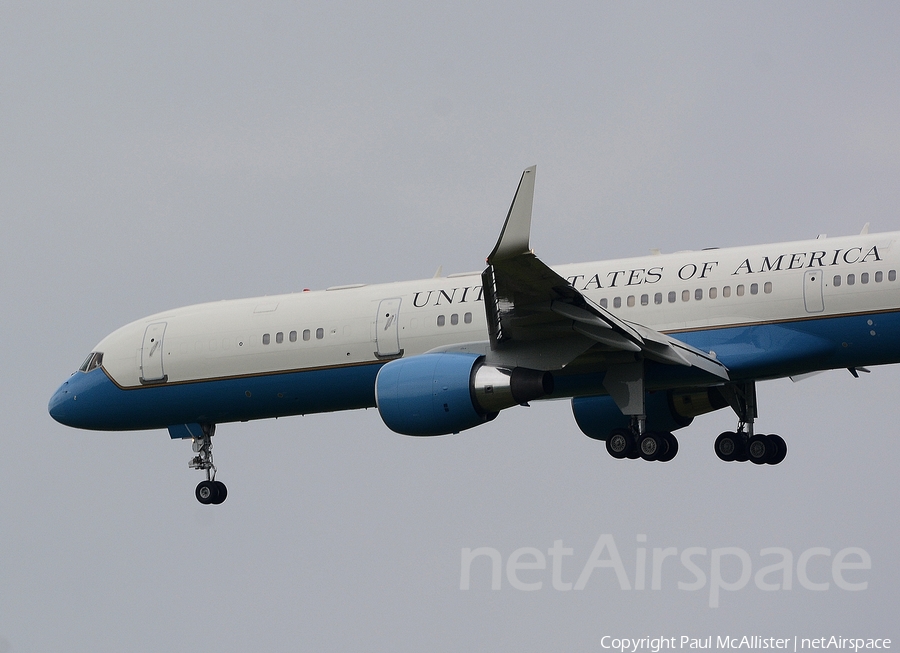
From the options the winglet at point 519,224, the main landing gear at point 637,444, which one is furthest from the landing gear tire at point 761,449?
the winglet at point 519,224

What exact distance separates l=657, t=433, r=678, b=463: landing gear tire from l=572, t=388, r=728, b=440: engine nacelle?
176 cm

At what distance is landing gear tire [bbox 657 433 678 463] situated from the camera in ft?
95.6

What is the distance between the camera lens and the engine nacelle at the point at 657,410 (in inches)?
1266

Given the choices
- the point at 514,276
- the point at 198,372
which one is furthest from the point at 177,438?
the point at 514,276

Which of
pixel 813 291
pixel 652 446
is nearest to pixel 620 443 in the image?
pixel 652 446

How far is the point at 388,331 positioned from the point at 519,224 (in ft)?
23.5

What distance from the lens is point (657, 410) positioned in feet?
106

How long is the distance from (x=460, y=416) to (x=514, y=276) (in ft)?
9.46

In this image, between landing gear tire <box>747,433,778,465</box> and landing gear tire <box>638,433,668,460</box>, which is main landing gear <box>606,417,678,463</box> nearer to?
landing gear tire <box>638,433,668,460</box>

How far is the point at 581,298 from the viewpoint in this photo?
25438 millimetres

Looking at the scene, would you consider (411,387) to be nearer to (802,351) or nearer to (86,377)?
(802,351)

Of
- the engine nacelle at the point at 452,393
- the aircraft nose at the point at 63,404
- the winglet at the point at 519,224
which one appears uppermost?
the aircraft nose at the point at 63,404

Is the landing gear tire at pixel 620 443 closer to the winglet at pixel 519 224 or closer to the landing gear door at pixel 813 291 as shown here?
the landing gear door at pixel 813 291

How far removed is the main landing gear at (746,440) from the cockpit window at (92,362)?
42.5 feet
